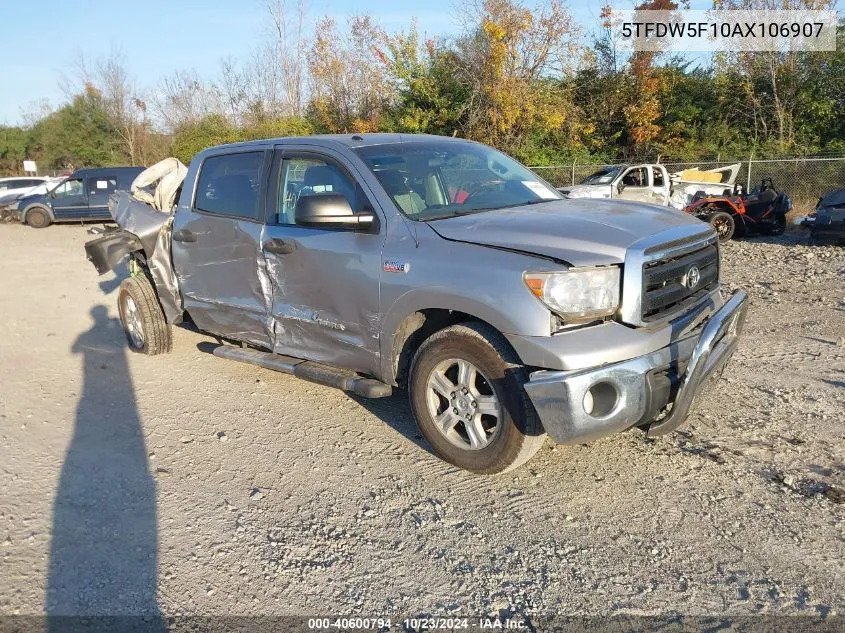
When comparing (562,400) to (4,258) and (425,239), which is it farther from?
(4,258)

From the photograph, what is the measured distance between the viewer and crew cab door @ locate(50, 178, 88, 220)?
73.1 feet

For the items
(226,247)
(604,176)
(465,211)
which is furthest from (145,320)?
(604,176)

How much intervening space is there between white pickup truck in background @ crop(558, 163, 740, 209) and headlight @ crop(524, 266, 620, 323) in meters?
14.1

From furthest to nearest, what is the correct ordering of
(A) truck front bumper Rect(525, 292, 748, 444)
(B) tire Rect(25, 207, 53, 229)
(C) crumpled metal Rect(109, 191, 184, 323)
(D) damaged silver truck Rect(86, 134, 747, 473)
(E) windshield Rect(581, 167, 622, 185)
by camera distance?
(B) tire Rect(25, 207, 53, 229) → (E) windshield Rect(581, 167, 622, 185) → (C) crumpled metal Rect(109, 191, 184, 323) → (D) damaged silver truck Rect(86, 134, 747, 473) → (A) truck front bumper Rect(525, 292, 748, 444)

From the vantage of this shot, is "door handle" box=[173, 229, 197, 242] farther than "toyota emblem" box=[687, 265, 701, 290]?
Yes

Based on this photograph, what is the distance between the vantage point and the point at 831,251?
1140cm

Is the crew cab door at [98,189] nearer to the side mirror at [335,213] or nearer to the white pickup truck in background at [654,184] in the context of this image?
the white pickup truck in background at [654,184]

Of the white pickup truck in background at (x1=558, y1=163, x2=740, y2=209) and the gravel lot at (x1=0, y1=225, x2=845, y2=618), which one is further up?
the white pickup truck in background at (x1=558, y1=163, x2=740, y2=209)

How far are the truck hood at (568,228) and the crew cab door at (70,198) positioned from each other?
21.6m

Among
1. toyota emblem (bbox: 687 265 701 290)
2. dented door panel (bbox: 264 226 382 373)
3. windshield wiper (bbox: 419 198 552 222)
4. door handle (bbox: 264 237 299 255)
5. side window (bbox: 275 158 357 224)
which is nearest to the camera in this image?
toyota emblem (bbox: 687 265 701 290)

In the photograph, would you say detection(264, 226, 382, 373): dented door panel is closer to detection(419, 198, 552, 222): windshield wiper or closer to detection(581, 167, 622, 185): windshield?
detection(419, 198, 552, 222): windshield wiper

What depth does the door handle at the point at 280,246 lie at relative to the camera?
187 inches

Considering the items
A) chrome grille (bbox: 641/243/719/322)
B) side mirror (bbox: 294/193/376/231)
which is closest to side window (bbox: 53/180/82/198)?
side mirror (bbox: 294/193/376/231)

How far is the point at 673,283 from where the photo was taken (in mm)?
3846
